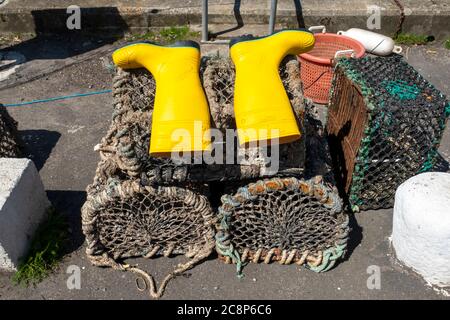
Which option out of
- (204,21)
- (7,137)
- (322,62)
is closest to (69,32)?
(204,21)

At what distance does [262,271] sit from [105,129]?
9.04 feet

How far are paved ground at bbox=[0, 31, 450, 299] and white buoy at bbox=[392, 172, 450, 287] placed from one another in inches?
6.4

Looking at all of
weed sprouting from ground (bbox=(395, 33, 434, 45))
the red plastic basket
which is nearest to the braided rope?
the red plastic basket

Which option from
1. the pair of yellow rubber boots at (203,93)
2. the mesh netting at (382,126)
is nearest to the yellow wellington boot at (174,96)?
the pair of yellow rubber boots at (203,93)

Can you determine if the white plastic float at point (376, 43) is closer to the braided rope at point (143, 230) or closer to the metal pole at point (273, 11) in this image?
the metal pole at point (273, 11)

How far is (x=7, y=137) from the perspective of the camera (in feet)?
13.5

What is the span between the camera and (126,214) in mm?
3082

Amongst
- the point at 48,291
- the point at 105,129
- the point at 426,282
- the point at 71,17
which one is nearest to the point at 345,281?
the point at 426,282

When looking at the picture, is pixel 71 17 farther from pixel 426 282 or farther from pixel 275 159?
pixel 426 282

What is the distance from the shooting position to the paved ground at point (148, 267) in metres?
3.24

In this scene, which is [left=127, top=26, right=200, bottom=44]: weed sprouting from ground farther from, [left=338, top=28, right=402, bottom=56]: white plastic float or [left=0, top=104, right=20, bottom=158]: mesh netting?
[left=0, top=104, right=20, bottom=158]: mesh netting

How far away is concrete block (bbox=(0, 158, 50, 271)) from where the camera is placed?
3.09 meters

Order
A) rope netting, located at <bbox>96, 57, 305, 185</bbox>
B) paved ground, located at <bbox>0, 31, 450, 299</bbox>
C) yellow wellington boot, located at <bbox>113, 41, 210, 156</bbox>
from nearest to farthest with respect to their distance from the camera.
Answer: yellow wellington boot, located at <bbox>113, 41, 210, 156</bbox>, rope netting, located at <bbox>96, 57, 305, 185</bbox>, paved ground, located at <bbox>0, 31, 450, 299</bbox>

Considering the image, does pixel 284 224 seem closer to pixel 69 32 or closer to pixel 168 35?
pixel 168 35
